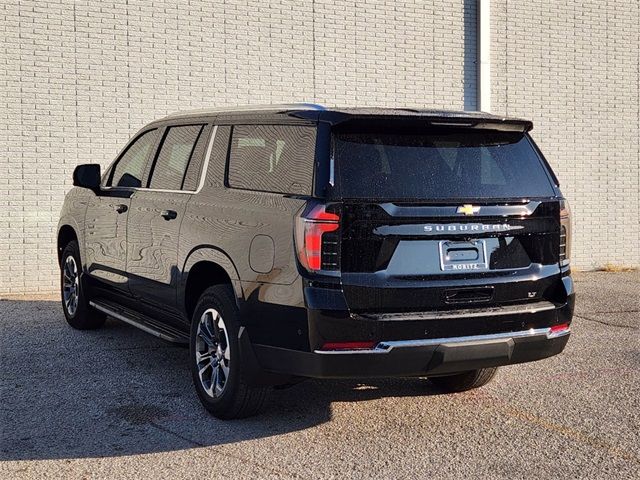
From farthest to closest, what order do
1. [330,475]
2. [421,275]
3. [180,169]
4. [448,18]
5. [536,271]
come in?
[448,18] → [180,169] → [536,271] → [421,275] → [330,475]

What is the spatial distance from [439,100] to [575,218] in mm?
3085

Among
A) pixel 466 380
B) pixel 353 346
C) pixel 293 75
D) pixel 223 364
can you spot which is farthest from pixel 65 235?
pixel 293 75

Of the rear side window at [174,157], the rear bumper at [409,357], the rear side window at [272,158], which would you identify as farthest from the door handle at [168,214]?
the rear bumper at [409,357]

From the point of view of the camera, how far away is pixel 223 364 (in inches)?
215

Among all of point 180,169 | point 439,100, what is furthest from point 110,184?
point 439,100

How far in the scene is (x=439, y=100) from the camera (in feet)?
44.3

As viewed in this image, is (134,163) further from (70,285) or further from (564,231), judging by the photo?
(564,231)

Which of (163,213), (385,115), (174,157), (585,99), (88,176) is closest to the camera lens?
(385,115)

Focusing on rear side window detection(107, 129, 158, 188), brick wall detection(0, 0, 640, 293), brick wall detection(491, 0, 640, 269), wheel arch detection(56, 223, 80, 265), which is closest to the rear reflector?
rear side window detection(107, 129, 158, 188)

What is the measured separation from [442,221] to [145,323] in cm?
280

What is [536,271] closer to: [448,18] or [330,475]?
[330,475]

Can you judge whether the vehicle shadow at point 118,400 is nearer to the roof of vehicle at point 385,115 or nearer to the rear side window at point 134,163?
the rear side window at point 134,163

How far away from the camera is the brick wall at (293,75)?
11.2 metres

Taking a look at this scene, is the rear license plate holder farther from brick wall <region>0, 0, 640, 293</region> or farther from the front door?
brick wall <region>0, 0, 640, 293</region>
